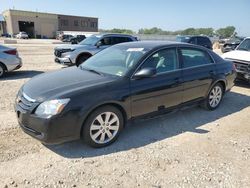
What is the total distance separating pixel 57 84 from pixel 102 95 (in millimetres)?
766

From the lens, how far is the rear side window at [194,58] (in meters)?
5.05

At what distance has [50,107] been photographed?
3.47m

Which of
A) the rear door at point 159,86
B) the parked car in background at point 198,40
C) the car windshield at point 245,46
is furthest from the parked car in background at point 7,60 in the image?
the parked car in background at point 198,40

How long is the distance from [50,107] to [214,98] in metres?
3.94

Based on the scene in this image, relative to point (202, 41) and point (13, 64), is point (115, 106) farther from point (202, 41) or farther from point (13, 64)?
point (202, 41)

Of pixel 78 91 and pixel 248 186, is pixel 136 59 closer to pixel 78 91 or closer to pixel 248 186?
pixel 78 91

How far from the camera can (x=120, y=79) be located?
4062 mm

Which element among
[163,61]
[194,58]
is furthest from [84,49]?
[163,61]

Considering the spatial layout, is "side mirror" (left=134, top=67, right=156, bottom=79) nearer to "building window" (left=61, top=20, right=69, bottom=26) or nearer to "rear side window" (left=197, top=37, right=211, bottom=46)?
"rear side window" (left=197, top=37, right=211, bottom=46)

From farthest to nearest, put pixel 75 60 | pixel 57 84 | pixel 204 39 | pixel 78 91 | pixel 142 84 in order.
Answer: pixel 204 39 → pixel 75 60 → pixel 142 84 → pixel 57 84 → pixel 78 91

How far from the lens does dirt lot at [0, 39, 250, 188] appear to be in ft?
10.5

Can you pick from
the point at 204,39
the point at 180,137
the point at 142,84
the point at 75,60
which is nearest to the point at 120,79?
the point at 142,84

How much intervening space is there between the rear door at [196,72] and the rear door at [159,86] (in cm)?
20

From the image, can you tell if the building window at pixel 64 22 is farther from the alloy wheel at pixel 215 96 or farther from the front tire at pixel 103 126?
the front tire at pixel 103 126
